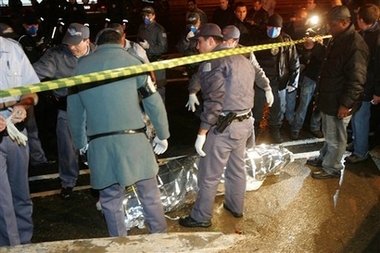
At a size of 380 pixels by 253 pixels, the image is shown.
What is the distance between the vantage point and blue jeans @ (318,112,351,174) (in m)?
5.21

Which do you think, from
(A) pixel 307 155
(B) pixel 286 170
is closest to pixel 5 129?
(B) pixel 286 170

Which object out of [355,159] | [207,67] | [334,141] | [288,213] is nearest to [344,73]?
[334,141]

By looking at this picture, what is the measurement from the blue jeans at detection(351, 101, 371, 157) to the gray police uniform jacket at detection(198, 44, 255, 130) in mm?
2419

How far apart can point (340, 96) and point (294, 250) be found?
205 centimetres

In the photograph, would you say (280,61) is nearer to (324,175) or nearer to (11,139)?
(324,175)

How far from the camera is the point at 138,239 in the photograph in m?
2.63

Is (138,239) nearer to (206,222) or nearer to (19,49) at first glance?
(206,222)

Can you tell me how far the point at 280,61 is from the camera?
637 cm

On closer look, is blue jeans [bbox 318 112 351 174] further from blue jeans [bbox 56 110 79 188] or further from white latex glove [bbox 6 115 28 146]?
white latex glove [bbox 6 115 28 146]

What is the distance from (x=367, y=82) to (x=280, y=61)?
1.38m

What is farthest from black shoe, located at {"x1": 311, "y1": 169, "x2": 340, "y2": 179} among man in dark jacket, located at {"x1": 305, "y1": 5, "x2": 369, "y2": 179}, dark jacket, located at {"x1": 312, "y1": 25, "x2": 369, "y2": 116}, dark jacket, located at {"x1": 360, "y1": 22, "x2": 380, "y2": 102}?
dark jacket, located at {"x1": 360, "y1": 22, "x2": 380, "y2": 102}

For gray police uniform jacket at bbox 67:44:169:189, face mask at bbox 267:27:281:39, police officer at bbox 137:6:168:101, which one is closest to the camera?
gray police uniform jacket at bbox 67:44:169:189

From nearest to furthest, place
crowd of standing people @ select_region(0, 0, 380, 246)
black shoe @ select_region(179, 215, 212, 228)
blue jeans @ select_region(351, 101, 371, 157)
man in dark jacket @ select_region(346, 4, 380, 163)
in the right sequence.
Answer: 1. crowd of standing people @ select_region(0, 0, 380, 246)
2. black shoe @ select_region(179, 215, 212, 228)
3. man in dark jacket @ select_region(346, 4, 380, 163)
4. blue jeans @ select_region(351, 101, 371, 157)

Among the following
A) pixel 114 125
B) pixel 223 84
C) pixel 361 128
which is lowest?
pixel 361 128
